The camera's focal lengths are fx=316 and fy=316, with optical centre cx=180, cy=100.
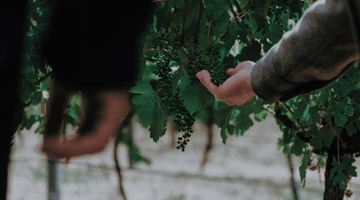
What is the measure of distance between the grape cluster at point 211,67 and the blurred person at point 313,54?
0.89ft

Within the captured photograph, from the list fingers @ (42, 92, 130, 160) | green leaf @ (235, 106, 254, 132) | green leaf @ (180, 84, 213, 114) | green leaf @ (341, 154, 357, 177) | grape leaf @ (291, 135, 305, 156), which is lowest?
green leaf @ (341, 154, 357, 177)

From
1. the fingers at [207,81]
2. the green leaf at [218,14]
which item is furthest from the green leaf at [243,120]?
the fingers at [207,81]

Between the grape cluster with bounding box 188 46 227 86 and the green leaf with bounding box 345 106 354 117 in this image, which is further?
the green leaf with bounding box 345 106 354 117

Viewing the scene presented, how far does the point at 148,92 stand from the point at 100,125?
2.82 feet

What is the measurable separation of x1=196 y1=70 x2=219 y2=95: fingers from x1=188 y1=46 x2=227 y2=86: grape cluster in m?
0.02

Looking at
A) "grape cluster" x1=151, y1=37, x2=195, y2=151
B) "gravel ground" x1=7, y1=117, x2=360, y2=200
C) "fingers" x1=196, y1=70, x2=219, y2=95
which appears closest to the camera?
"fingers" x1=196, y1=70, x2=219, y2=95

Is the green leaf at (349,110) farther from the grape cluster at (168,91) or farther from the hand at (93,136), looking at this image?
the hand at (93,136)

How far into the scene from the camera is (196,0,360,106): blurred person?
780 millimetres

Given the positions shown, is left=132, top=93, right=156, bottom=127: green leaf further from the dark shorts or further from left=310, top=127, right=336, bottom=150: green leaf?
left=310, top=127, right=336, bottom=150: green leaf

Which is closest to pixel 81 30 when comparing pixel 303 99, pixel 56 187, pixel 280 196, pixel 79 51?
pixel 79 51

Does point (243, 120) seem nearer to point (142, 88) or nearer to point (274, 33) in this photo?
point (274, 33)

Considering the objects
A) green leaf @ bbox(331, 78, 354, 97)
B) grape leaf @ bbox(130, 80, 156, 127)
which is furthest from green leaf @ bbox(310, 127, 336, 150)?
grape leaf @ bbox(130, 80, 156, 127)

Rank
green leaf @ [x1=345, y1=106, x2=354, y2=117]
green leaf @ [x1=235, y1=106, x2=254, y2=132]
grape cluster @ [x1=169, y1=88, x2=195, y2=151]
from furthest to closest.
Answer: green leaf @ [x1=235, y1=106, x2=254, y2=132]
green leaf @ [x1=345, y1=106, x2=354, y2=117]
grape cluster @ [x1=169, y1=88, x2=195, y2=151]

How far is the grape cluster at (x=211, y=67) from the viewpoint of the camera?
4.52 feet
